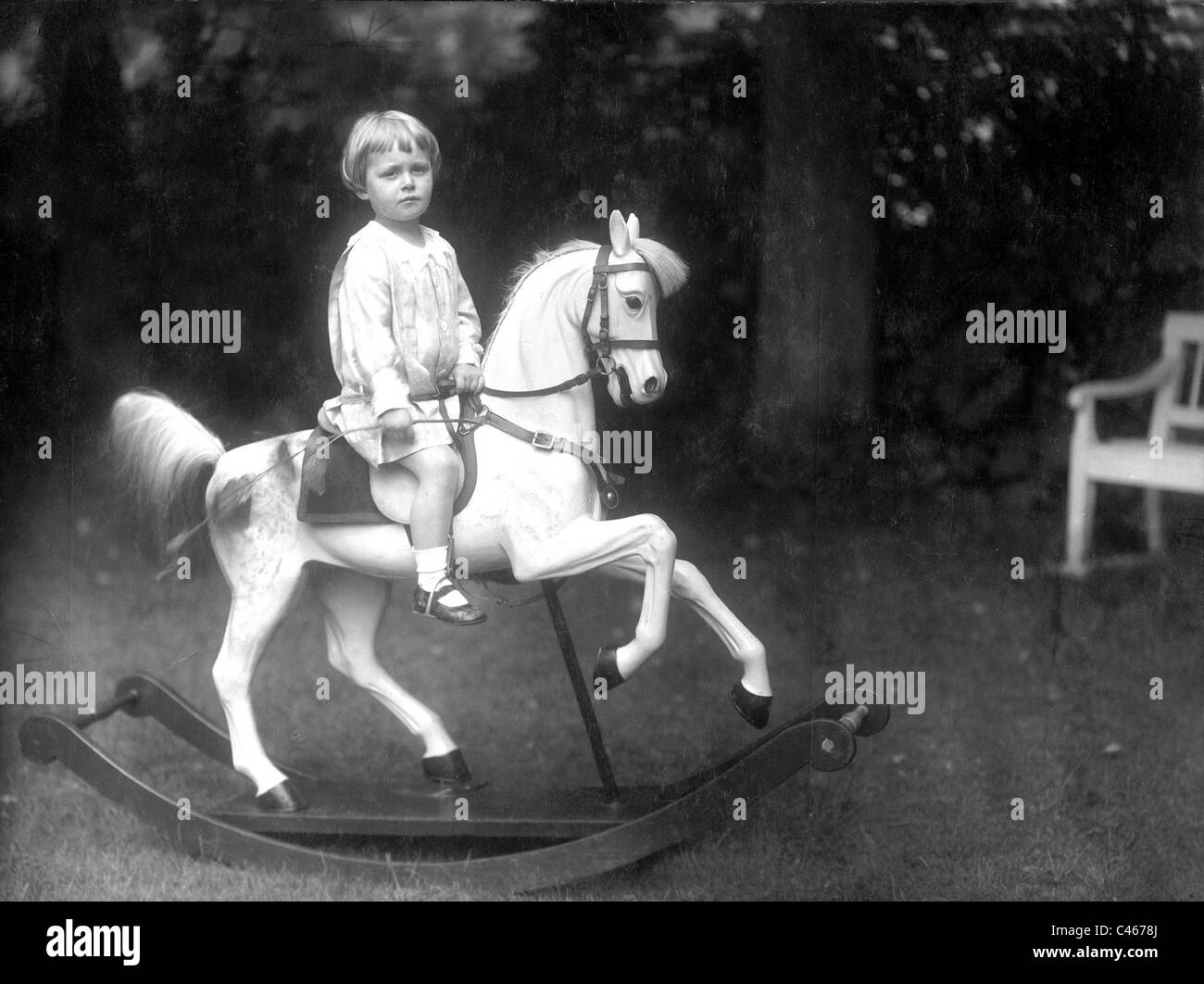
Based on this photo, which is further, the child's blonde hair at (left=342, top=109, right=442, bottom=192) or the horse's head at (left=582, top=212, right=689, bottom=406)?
the child's blonde hair at (left=342, top=109, right=442, bottom=192)

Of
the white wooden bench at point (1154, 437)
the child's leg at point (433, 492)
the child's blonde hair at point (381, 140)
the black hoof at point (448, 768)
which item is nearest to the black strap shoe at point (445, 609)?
the child's leg at point (433, 492)

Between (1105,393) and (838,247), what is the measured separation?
3.02ft

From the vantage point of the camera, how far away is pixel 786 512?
14.1 ft

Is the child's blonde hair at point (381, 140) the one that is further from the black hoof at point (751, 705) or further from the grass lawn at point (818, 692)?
the black hoof at point (751, 705)

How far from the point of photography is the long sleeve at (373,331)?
13.1ft

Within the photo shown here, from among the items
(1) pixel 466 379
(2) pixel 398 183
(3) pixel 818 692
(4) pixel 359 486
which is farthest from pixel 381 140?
(3) pixel 818 692

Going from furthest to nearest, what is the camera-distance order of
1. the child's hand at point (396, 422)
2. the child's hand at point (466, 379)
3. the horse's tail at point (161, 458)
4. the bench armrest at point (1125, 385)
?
the bench armrest at point (1125, 385) < the horse's tail at point (161, 458) < the child's hand at point (466, 379) < the child's hand at point (396, 422)

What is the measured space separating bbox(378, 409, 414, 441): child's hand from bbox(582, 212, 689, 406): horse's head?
545mm

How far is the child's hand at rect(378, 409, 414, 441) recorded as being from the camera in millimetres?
3980

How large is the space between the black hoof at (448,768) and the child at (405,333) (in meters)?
0.47

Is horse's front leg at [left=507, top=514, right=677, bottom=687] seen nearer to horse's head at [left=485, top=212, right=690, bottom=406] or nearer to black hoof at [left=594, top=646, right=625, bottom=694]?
black hoof at [left=594, top=646, right=625, bottom=694]

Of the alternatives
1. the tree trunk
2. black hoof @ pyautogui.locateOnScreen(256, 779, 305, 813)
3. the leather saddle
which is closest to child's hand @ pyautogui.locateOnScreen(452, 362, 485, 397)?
the leather saddle

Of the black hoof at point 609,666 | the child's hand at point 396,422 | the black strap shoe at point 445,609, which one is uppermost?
the child's hand at point 396,422
